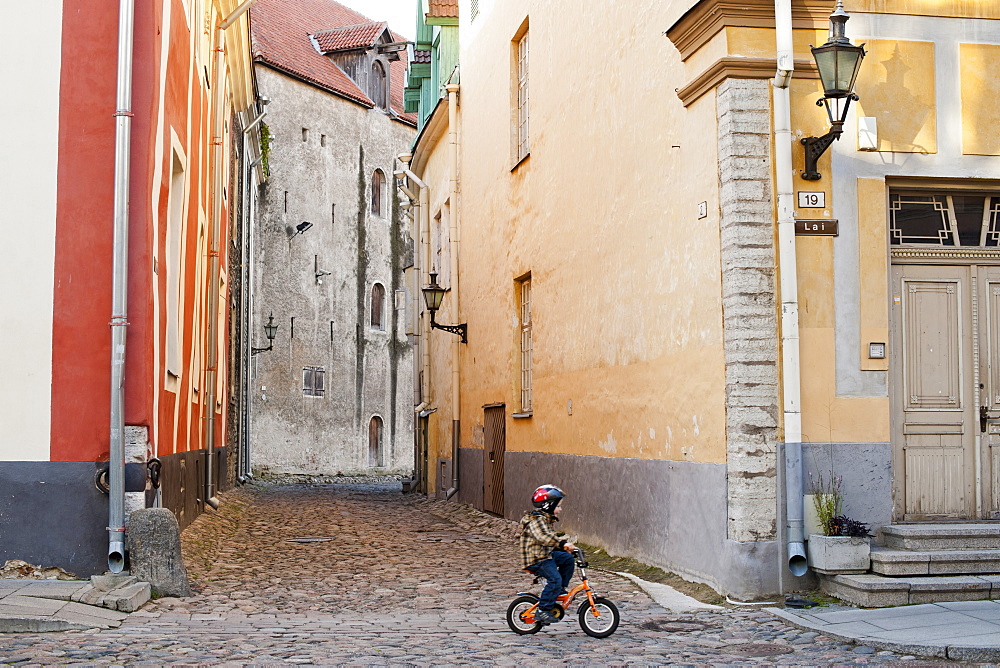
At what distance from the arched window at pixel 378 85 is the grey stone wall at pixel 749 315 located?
31.6m

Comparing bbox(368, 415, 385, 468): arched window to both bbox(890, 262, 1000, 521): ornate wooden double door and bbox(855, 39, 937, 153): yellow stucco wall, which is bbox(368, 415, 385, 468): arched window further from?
bbox(855, 39, 937, 153): yellow stucco wall

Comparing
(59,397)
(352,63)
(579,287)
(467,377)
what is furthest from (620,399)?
(352,63)

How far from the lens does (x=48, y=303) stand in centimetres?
845

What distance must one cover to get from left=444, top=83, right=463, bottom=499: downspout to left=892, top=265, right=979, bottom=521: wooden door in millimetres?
11087

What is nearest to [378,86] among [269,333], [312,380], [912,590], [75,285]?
[312,380]

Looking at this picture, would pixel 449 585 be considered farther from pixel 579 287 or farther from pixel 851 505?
pixel 579 287

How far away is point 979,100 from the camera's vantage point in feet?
29.6

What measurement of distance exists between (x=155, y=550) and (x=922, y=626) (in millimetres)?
5196

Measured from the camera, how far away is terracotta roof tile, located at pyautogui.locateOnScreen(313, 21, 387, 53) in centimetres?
3931

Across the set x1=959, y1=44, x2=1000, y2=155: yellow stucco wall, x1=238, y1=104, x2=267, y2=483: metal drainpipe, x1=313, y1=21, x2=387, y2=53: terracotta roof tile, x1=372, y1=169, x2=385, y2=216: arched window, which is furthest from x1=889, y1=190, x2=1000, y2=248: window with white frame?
x1=313, y1=21, x2=387, y2=53: terracotta roof tile

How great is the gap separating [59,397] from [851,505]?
5823mm

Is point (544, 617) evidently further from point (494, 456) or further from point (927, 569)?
point (494, 456)

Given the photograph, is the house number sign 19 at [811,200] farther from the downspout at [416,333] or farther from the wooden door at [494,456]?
the downspout at [416,333]

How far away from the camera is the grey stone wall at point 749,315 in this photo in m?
8.44
